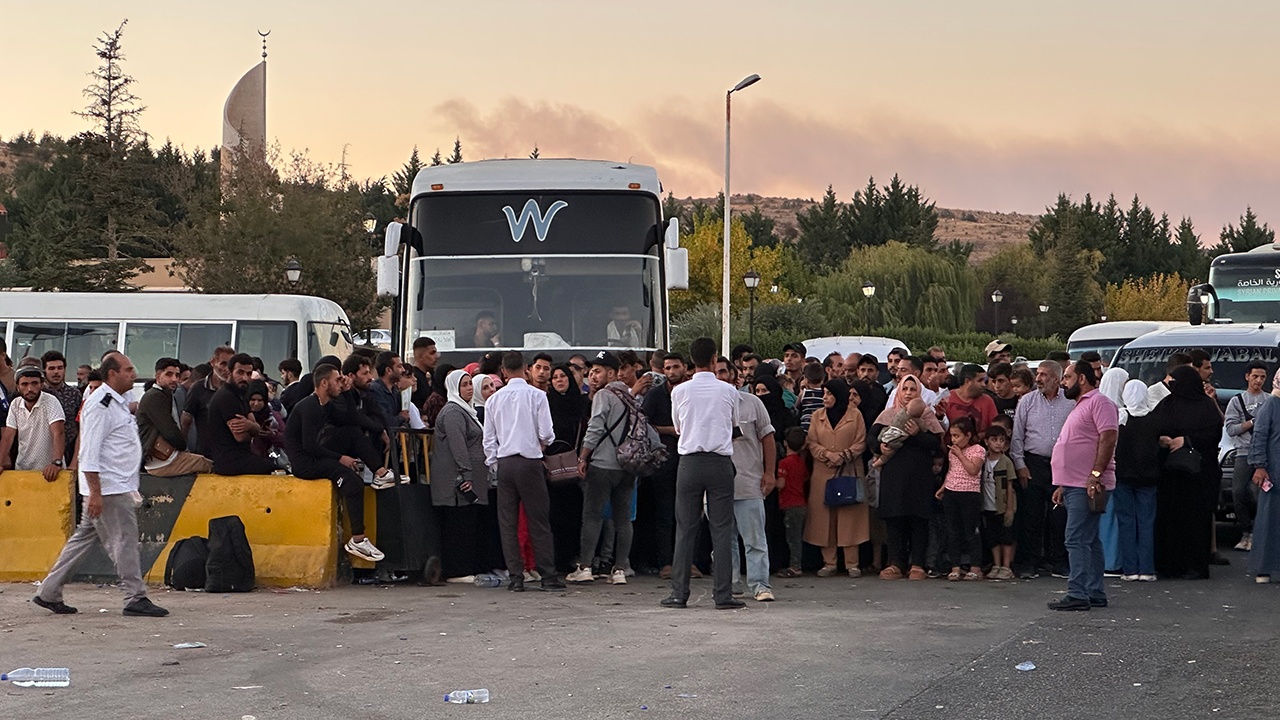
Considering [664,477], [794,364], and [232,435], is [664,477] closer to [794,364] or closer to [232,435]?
[794,364]

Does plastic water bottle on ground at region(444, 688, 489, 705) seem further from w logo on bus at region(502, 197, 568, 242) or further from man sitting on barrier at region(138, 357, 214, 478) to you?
w logo on bus at region(502, 197, 568, 242)

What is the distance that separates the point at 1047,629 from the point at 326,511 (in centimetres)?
574

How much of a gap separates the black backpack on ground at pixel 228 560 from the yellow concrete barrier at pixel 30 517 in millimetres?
1601

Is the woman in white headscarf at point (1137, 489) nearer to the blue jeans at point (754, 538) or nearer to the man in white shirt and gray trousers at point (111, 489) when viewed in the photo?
the blue jeans at point (754, 538)

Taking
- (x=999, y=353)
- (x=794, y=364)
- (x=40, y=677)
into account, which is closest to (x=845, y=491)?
(x=794, y=364)

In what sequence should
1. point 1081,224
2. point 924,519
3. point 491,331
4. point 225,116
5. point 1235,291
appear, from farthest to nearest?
point 1081,224 < point 225,116 < point 1235,291 < point 491,331 < point 924,519

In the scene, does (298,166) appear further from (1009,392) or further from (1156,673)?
(1156,673)

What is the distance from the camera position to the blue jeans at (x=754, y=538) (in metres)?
12.6

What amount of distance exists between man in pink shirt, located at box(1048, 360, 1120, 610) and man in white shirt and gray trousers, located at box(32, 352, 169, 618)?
6343 mm

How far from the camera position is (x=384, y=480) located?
13586 mm

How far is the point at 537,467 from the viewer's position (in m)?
13.3

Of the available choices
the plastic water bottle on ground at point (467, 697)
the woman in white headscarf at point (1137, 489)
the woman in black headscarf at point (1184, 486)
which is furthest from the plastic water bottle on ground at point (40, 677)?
the woman in black headscarf at point (1184, 486)

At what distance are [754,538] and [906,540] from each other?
2341 millimetres

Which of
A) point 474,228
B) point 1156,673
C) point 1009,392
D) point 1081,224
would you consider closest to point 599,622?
point 1156,673
